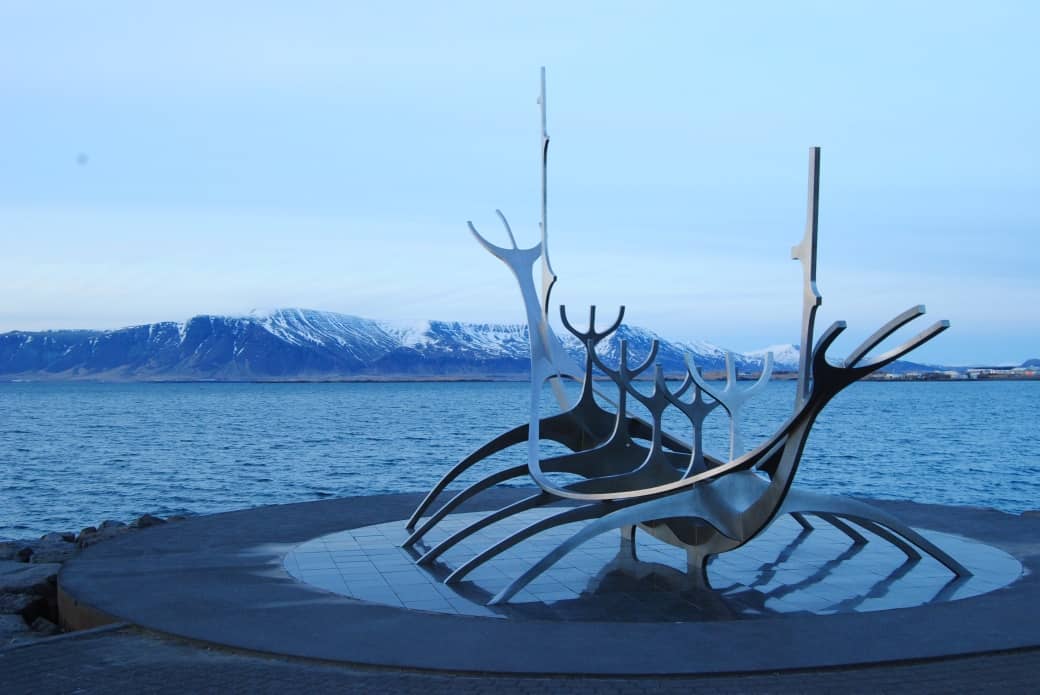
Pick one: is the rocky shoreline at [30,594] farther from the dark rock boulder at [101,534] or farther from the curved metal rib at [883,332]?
the curved metal rib at [883,332]

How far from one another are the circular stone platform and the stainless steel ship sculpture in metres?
0.54

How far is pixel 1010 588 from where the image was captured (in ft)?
45.6

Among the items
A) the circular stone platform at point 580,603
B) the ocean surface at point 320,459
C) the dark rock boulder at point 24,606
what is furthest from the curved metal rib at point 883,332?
the dark rock boulder at point 24,606

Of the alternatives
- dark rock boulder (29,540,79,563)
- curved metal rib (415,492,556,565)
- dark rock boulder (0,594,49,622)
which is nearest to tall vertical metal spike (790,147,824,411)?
curved metal rib (415,492,556,565)

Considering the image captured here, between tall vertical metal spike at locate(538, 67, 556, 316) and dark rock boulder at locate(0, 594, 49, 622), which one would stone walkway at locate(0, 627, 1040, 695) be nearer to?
dark rock boulder at locate(0, 594, 49, 622)

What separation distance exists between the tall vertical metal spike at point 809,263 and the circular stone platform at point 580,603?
2750 mm

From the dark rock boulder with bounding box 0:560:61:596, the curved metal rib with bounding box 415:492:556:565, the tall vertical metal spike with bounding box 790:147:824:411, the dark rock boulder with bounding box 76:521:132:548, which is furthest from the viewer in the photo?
the dark rock boulder with bounding box 76:521:132:548

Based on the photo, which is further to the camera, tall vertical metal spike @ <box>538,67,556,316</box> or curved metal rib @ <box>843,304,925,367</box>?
tall vertical metal spike @ <box>538,67,556,316</box>

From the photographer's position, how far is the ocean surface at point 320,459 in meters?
37.4

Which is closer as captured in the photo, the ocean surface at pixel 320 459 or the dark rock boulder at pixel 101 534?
the dark rock boulder at pixel 101 534

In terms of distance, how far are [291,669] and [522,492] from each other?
15592 millimetres

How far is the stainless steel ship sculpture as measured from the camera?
1252 cm

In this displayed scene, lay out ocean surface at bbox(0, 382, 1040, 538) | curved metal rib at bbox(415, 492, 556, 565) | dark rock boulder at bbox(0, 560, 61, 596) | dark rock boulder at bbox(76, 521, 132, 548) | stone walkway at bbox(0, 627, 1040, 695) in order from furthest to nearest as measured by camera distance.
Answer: ocean surface at bbox(0, 382, 1040, 538) → dark rock boulder at bbox(76, 521, 132, 548) → curved metal rib at bbox(415, 492, 556, 565) → dark rock boulder at bbox(0, 560, 61, 596) → stone walkway at bbox(0, 627, 1040, 695)

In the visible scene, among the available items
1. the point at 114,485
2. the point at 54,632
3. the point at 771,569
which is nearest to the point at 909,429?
the point at 114,485
